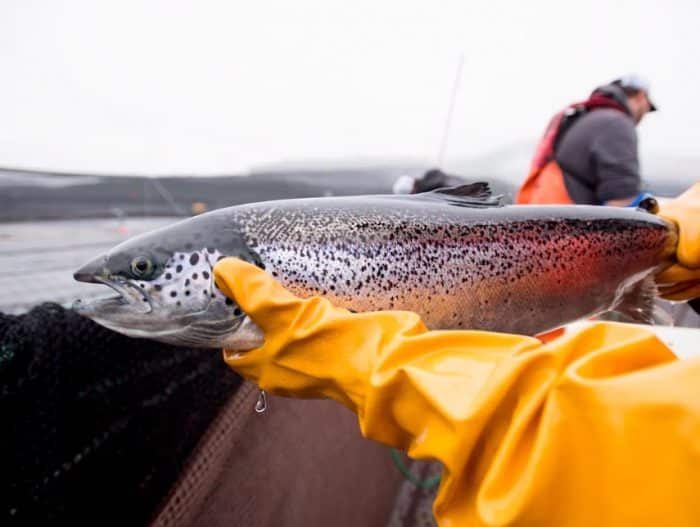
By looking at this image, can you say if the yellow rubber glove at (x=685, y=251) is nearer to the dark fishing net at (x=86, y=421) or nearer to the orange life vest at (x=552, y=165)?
the orange life vest at (x=552, y=165)

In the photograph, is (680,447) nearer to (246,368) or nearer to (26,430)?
(246,368)

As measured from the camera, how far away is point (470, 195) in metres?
1.49

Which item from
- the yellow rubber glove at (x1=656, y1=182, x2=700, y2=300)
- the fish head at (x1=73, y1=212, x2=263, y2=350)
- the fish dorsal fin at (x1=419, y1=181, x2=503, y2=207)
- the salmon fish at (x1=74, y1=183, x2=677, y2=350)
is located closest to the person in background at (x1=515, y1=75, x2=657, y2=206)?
the yellow rubber glove at (x1=656, y1=182, x2=700, y2=300)

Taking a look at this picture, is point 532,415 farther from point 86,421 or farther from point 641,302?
point 641,302

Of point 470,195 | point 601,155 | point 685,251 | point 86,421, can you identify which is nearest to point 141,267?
point 86,421

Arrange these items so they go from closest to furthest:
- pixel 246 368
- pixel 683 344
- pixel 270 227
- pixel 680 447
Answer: pixel 680 447
pixel 246 368
pixel 270 227
pixel 683 344

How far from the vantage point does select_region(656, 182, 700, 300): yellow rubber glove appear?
1630mm

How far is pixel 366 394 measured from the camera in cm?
82

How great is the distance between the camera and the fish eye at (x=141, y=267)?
3.59 ft

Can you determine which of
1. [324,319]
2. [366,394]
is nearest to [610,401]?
[366,394]

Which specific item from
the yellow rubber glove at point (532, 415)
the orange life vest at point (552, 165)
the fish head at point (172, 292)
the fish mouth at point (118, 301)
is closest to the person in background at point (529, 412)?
the yellow rubber glove at point (532, 415)

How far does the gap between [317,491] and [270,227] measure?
1.24 meters

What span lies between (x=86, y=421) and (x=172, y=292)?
0.41m

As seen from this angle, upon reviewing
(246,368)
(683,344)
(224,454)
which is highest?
(246,368)
